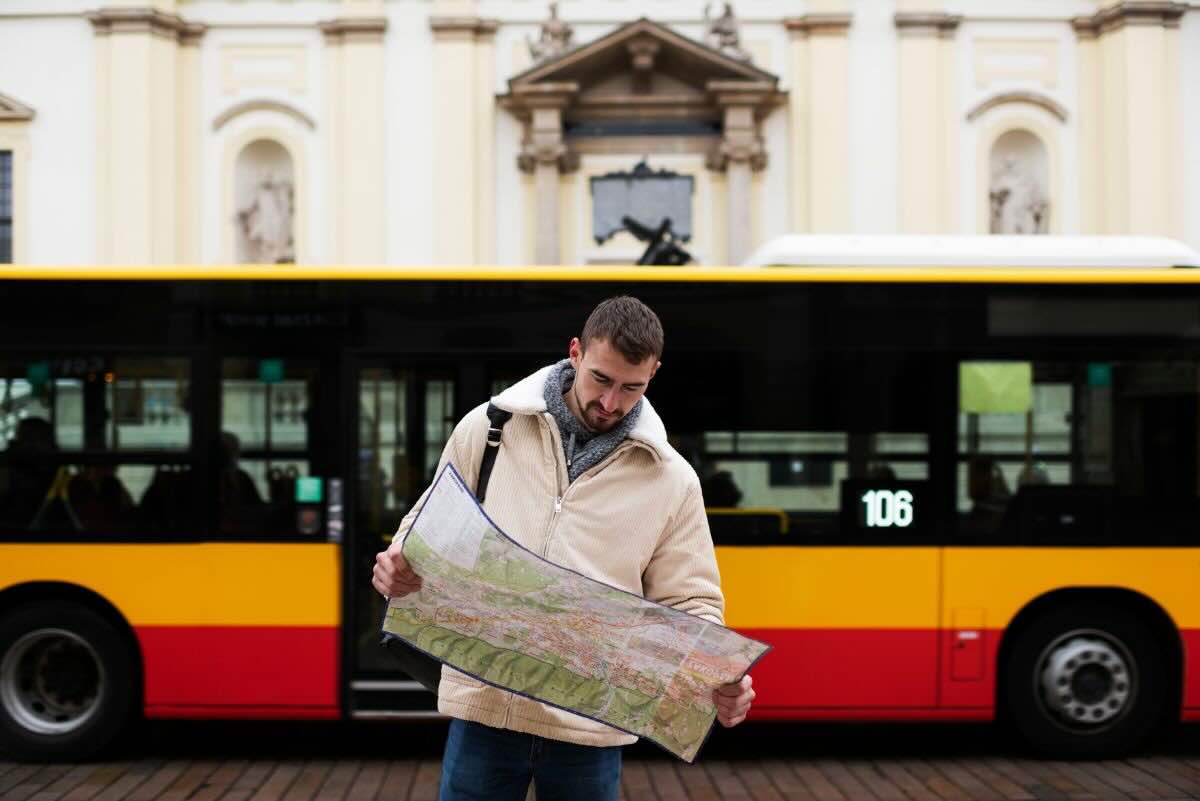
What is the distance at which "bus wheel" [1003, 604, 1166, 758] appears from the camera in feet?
20.5

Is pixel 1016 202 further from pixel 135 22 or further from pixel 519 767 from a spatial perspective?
pixel 519 767

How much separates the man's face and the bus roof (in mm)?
4169

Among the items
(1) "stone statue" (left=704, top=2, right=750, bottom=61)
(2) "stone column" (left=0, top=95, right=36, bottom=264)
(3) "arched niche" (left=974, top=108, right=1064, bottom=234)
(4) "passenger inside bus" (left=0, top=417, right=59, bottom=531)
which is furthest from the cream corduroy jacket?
(2) "stone column" (left=0, top=95, right=36, bottom=264)

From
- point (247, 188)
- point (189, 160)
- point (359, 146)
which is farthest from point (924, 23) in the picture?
point (189, 160)

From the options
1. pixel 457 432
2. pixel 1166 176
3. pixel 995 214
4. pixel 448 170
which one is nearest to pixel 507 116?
pixel 448 170

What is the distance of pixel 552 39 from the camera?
1992cm

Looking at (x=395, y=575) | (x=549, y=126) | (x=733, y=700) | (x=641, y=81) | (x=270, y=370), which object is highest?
(x=641, y=81)

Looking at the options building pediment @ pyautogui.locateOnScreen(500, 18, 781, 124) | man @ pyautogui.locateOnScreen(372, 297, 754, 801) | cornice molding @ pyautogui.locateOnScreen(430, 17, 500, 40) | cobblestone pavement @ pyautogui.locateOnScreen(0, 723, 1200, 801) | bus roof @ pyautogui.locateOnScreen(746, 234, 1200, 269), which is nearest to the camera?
man @ pyautogui.locateOnScreen(372, 297, 754, 801)

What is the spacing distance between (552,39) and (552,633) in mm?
18616

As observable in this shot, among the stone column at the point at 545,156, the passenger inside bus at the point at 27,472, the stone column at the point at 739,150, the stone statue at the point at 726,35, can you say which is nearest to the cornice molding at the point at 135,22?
the stone column at the point at 545,156

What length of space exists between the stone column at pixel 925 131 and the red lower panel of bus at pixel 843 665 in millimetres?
14956

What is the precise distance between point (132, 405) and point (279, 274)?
1.01 meters

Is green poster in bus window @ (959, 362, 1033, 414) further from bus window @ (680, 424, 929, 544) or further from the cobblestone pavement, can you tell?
the cobblestone pavement

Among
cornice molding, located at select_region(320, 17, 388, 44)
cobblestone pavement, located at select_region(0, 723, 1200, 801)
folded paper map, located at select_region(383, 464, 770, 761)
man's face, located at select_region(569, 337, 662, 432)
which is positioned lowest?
cobblestone pavement, located at select_region(0, 723, 1200, 801)
